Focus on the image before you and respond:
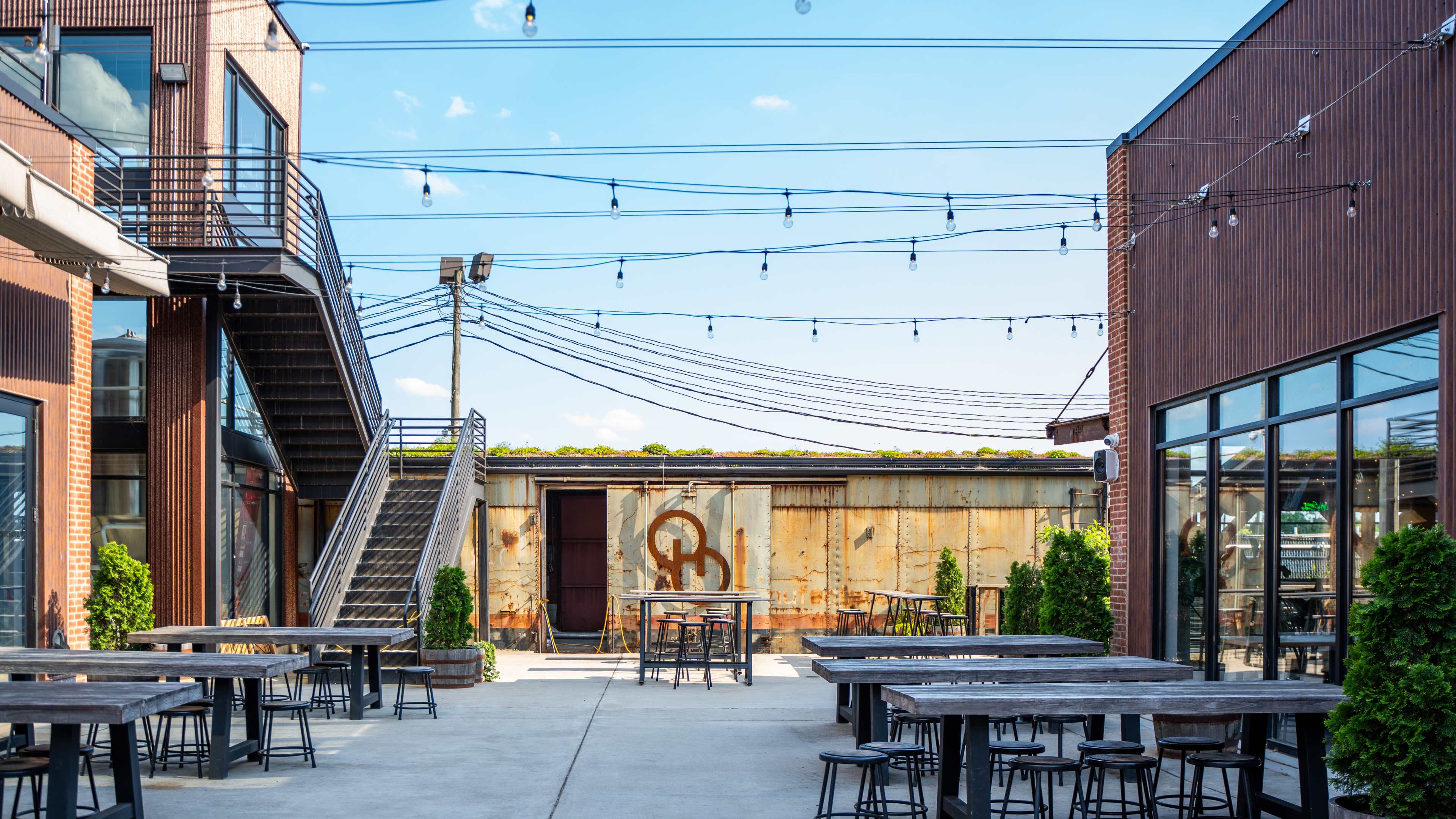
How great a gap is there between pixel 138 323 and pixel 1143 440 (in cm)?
1127

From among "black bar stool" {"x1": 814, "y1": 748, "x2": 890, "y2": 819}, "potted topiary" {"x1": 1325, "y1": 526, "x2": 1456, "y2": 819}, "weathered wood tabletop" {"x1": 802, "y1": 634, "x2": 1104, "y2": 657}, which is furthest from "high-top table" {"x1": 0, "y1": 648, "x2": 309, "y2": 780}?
"potted topiary" {"x1": 1325, "y1": 526, "x2": 1456, "y2": 819}

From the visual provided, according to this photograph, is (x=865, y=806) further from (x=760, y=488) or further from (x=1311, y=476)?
(x=760, y=488)

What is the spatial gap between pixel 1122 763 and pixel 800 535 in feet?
41.9

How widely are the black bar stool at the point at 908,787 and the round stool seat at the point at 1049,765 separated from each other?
58 cm

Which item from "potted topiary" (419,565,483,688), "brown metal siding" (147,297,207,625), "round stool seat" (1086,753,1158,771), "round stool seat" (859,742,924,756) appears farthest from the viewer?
"potted topiary" (419,565,483,688)

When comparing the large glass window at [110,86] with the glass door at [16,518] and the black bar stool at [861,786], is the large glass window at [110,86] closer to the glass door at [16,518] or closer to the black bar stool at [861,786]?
the glass door at [16,518]

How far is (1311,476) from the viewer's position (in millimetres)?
8742

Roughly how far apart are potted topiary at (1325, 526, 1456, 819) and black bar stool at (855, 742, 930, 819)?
2231mm

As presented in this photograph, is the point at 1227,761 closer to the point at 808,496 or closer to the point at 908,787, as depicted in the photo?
the point at 908,787

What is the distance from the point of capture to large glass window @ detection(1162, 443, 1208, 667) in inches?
414

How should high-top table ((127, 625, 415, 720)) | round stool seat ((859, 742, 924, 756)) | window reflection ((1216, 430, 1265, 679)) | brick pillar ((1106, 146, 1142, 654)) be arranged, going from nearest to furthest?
round stool seat ((859, 742, 924, 756)), window reflection ((1216, 430, 1265, 679)), high-top table ((127, 625, 415, 720)), brick pillar ((1106, 146, 1142, 654))

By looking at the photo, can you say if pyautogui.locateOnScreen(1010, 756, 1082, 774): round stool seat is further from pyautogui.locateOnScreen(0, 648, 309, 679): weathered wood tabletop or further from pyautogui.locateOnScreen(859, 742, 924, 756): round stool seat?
pyautogui.locateOnScreen(0, 648, 309, 679): weathered wood tabletop

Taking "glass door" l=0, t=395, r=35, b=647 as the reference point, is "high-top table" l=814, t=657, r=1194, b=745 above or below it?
below

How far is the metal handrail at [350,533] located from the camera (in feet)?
46.3
